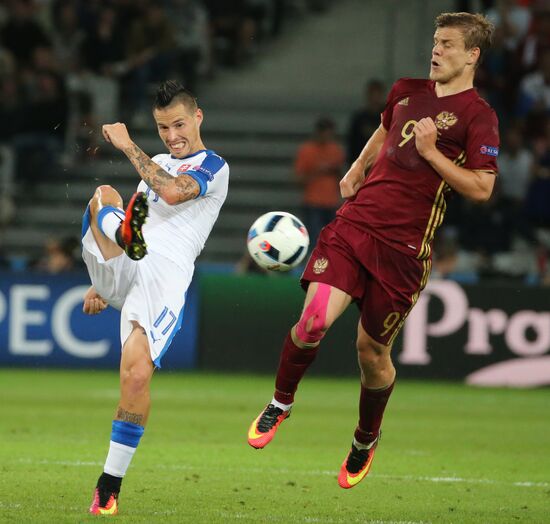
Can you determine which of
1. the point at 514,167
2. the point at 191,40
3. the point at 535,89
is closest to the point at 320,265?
the point at 514,167

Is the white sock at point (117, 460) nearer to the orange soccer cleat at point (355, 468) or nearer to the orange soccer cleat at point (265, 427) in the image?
the orange soccer cleat at point (265, 427)

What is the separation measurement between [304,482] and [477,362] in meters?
7.16

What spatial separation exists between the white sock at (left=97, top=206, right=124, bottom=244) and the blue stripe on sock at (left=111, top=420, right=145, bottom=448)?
3.08 feet

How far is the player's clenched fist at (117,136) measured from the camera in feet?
22.9

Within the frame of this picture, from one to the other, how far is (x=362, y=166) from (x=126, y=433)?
2091mm

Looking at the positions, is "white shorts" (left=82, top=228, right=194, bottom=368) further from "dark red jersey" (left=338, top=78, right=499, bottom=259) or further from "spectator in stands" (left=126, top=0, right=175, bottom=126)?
"spectator in stands" (left=126, top=0, right=175, bottom=126)

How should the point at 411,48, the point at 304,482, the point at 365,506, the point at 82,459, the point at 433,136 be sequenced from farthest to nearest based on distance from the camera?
the point at 411,48, the point at 82,459, the point at 304,482, the point at 365,506, the point at 433,136

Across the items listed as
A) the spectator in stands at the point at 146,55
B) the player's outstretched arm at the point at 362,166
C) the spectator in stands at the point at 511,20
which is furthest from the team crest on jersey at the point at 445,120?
the spectator in stands at the point at 146,55

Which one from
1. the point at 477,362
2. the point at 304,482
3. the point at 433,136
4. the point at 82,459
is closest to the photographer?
the point at 433,136

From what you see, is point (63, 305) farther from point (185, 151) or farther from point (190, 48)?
point (185, 151)

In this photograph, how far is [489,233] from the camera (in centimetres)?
1694

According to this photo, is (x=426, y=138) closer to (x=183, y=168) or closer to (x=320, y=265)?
(x=320, y=265)

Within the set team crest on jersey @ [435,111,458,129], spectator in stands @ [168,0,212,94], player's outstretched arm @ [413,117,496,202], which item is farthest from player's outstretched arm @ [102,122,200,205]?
spectator in stands @ [168,0,212,94]

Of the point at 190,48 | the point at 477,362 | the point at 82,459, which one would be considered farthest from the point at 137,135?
the point at 82,459
